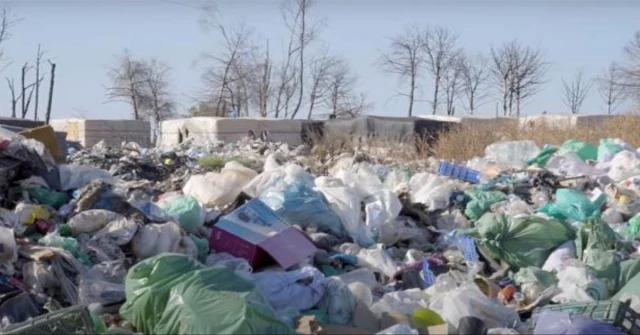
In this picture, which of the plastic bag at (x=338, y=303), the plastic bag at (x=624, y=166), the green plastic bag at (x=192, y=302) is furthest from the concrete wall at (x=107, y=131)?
the green plastic bag at (x=192, y=302)

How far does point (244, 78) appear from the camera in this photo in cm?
4203

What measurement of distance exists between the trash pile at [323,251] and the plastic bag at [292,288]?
12mm

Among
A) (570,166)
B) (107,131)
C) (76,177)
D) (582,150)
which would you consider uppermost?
(582,150)

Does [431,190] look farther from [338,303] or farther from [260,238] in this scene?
[338,303]

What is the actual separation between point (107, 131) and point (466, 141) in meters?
13.3

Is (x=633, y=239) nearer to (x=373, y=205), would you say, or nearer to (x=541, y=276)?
(x=541, y=276)

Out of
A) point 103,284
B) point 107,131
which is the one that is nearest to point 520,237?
point 103,284

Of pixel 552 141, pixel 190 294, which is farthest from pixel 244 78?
pixel 190 294

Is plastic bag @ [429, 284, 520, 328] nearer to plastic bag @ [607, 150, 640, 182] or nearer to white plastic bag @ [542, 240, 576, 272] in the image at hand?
white plastic bag @ [542, 240, 576, 272]

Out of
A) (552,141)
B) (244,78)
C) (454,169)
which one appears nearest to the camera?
(454,169)

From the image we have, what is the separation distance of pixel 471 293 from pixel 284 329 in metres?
1.31

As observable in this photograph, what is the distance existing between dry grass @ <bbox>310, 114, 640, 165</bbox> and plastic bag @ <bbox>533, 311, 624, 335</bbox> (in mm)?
8103

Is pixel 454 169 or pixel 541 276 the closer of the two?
pixel 541 276

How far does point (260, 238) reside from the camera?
6531 mm
